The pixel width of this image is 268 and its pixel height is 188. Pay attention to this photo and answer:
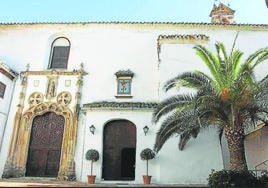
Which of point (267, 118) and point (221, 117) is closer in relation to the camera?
point (221, 117)

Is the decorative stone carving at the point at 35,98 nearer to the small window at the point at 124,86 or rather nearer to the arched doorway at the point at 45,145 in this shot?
the arched doorway at the point at 45,145

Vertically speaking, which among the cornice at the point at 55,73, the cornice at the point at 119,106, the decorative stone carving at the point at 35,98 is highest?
the cornice at the point at 55,73

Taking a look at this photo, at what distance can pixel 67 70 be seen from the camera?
17.8 m

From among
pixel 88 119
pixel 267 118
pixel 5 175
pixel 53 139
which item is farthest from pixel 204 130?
pixel 5 175

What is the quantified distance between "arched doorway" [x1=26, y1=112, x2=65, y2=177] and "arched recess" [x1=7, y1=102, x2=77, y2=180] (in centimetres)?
29

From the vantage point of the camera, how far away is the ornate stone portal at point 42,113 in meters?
15.4

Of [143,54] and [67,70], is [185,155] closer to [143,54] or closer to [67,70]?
[143,54]

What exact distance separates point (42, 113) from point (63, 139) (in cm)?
232

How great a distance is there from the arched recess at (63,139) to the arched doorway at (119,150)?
1.98 meters

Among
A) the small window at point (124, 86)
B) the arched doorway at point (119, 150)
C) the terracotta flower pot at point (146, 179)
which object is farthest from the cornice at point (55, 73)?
the terracotta flower pot at point (146, 179)

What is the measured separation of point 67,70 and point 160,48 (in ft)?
21.3

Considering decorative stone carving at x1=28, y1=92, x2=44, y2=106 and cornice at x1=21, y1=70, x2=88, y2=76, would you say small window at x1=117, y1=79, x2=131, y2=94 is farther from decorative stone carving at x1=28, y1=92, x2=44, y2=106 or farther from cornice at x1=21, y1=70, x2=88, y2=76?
decorative stone carving at x1=28, y1=92, x2=44, y2=106

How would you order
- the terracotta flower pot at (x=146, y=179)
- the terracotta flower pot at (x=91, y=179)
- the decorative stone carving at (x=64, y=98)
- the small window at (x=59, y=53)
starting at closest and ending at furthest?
the terracotta flower pot at (x=146, y=179) → the terracotta flower pot at (x=91, y=179) → the decorative stone carving at (x=64, y=98) → the small window at (x=59, y=53)

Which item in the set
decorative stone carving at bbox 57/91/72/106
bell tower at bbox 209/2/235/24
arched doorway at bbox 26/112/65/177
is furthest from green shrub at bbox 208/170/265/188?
bell tower at bbox 209/2/235/24
